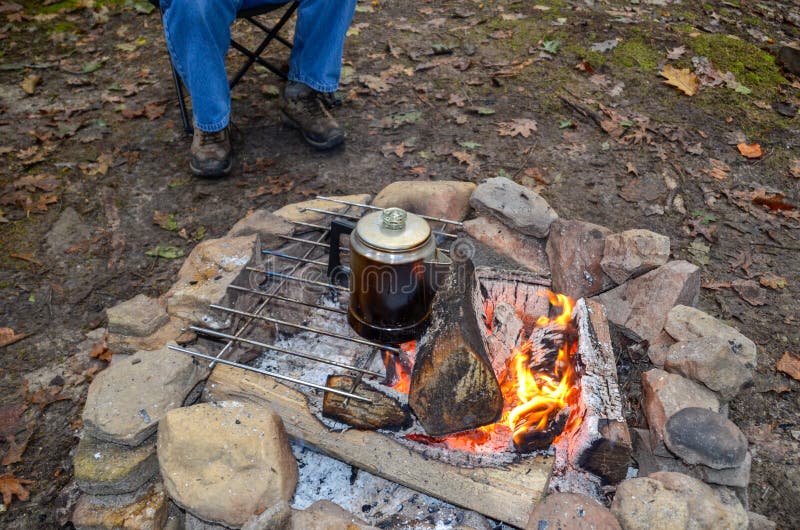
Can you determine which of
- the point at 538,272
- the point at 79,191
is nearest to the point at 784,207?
the point at 538,272

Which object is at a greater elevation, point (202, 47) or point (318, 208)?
point (202, 47)

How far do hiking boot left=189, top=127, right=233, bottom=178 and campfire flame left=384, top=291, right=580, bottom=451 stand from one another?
2288 millimetres

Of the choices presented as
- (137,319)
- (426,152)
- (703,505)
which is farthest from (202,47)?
(703,505)

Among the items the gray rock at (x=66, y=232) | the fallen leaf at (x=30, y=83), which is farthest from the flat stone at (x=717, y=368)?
the fallen leaf at (x=30, y=83)

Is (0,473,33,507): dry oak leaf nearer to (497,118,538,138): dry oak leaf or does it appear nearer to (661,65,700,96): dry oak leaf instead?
(497,118,538,138): dry oak leaf

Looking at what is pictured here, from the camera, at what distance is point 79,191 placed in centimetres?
389

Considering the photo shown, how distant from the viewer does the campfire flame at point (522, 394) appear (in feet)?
6.70

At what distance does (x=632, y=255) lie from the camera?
2.64 metres

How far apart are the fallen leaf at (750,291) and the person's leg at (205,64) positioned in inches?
125

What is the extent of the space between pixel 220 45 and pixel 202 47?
5.9 inches

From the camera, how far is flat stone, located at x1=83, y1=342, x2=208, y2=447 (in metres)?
2.04

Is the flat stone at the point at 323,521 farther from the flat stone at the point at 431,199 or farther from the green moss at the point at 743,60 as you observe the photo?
the green moss at the point at 743,60

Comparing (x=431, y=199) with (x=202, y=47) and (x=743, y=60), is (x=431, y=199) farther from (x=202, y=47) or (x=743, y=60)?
(x=743, y=60)

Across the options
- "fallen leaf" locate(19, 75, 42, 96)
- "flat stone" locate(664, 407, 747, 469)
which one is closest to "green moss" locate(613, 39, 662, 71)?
"flat stone" locate(664, 407, 747, 469)
